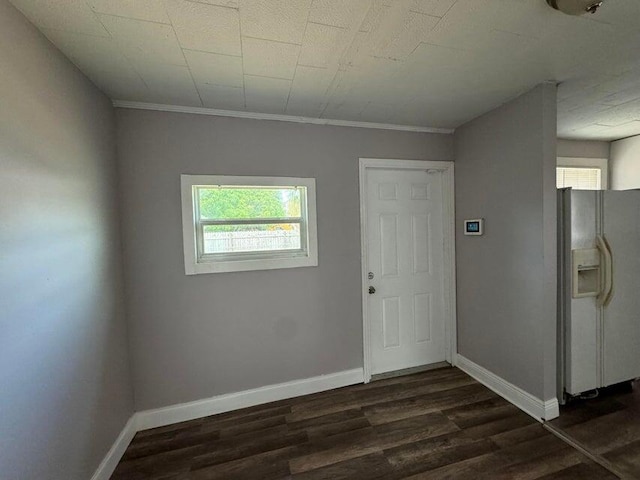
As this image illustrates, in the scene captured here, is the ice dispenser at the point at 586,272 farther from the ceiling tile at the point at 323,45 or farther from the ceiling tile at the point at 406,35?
the ceiling tile at the point at 323,45

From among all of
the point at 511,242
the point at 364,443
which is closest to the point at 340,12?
the point at 511,242

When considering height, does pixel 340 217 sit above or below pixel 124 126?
below

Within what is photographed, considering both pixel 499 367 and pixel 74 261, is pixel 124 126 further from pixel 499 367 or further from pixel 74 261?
pixel 499 367

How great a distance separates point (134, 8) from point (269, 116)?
117cm

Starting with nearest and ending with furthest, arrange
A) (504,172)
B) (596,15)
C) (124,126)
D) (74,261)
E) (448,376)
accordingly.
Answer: (596,15), (74,261), (124,126), (504,172), (448,376)

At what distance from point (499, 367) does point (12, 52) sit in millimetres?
3713

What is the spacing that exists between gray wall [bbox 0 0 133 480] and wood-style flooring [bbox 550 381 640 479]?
309cm

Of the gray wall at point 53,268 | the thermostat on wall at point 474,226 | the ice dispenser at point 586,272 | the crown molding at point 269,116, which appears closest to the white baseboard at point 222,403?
the gray wall at point 53,268

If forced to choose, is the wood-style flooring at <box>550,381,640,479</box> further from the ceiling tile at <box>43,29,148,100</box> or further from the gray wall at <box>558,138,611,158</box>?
the ceiling tile at <box>43,29,148,100</box>

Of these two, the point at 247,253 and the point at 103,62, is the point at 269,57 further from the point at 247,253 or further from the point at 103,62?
the point at 247,253

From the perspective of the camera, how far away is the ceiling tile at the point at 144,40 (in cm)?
124

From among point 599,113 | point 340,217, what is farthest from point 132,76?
point 599,113

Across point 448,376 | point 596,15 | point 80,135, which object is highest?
point 596,15

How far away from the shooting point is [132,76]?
5.45 feet
